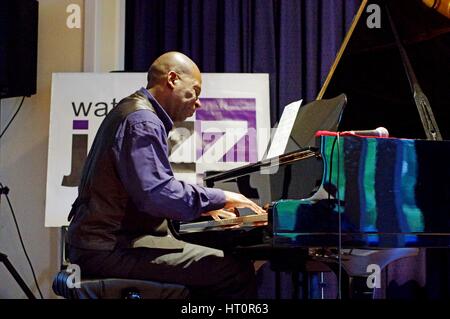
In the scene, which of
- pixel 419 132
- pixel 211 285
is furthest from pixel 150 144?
pixel 419 132

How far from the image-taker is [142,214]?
2068 millimetres

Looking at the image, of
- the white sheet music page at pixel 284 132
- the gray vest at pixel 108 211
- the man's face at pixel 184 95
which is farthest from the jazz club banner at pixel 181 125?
the gray vest at pixel 108 211

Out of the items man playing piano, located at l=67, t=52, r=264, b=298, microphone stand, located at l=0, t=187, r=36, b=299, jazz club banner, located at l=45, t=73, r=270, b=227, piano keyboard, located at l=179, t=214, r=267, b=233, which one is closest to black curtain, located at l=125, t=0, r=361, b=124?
jazz club banner, located at l=45, t=73, r=270, b=227

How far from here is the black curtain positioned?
3805mm

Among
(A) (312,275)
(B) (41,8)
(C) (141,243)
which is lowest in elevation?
(A) (312,275)

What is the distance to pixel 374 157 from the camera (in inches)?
75.5

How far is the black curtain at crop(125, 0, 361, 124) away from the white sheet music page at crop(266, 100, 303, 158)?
1.28 m

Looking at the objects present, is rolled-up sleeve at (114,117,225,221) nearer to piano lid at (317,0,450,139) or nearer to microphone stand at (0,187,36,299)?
piano lid at (317,0,450,139)

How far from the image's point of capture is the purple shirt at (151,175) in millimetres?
1953

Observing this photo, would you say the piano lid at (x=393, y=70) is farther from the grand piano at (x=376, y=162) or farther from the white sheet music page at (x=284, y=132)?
the white sheet music page at (x=284, y=132)

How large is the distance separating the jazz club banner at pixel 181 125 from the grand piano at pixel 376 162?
0.65 metres

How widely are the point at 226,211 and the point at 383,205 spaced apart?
639mm

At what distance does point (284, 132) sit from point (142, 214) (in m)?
0.65
